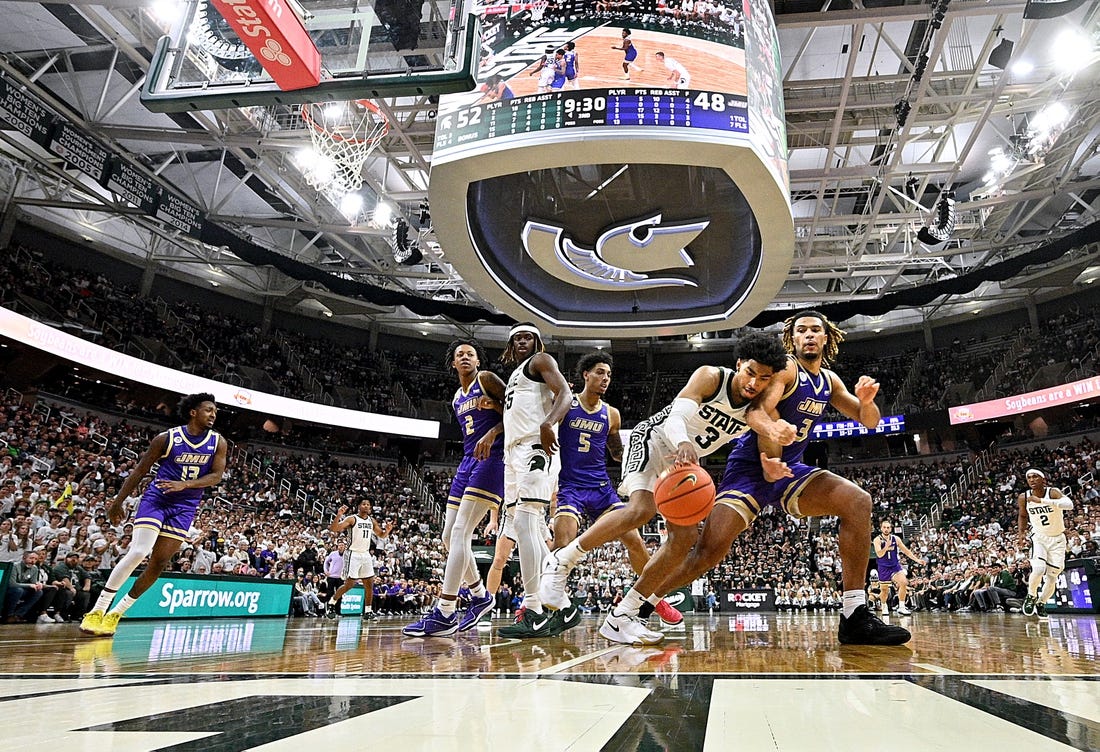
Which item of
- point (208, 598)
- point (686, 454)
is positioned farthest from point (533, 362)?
point (208, 598)

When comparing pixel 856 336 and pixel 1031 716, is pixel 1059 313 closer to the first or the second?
pixel 856 336

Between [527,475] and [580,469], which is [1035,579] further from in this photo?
[527,475]

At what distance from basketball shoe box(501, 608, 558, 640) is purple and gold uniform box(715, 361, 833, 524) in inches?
46.9

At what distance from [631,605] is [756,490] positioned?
85 centimetres

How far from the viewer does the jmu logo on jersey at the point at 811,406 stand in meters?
3.22

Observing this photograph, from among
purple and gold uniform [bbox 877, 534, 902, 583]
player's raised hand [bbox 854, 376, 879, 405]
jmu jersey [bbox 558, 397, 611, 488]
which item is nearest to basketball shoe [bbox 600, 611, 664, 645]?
jmu jersey [bbox 558, 397, 611, 488]

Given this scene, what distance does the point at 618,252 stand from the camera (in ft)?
39.4

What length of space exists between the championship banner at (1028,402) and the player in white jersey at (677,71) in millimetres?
16722

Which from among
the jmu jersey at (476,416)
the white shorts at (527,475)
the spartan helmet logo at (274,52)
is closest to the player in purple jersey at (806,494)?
the white shorts at (527,475)

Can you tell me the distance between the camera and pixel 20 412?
13891 millimetres

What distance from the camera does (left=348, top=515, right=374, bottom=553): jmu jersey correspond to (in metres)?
8.60

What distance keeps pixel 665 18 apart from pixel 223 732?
7873 millimetres

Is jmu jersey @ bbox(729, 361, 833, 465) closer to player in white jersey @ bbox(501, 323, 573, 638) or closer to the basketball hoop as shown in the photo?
player in white jersey @ bbox(501, 323, 573, 638)

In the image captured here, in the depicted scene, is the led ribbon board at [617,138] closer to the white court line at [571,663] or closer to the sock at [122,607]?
the sock at [122,607]
